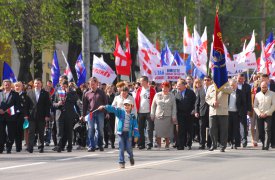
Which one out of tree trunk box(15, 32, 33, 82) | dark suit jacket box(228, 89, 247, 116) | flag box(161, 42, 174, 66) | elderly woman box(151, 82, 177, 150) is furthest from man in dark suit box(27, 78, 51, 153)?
tree trunk box(15, 32, 33, 82)

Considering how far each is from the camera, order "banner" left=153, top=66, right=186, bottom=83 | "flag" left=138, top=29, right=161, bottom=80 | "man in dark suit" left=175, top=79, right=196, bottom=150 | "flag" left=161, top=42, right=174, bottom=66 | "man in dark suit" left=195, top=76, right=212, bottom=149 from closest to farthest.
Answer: "man in dark suit" left=195, top=76, right=212, bottom=149 → "man in dark suit" left=175, top=79, right=196, bottom=150 → "banner" left=153, top=66, right=186, bottom=83 → "flag" left=138, top=29, right=161, bottom=80 → "flag" left=161, top=42, right=174, bottom=66

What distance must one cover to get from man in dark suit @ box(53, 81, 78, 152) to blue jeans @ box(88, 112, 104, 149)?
21.6 inches

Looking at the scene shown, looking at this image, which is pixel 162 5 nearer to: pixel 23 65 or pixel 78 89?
pixel 23 65

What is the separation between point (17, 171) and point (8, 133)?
5.72 m

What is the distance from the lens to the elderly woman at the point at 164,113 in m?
23.7

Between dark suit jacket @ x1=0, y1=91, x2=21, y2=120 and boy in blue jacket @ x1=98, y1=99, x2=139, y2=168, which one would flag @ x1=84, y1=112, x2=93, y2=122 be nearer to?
dark suit jacket @ x1=0, y1=91, x2=21, y2=120

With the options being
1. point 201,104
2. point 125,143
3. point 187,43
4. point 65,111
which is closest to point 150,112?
point 201,104

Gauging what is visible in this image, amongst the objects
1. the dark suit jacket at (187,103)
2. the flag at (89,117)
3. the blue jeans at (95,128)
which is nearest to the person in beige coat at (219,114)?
the dark suit jacket at (187,103)

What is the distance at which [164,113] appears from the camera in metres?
23.8

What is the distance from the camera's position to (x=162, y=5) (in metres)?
45.2

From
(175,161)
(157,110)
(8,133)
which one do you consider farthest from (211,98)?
(8,133)

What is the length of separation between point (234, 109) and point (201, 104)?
84 cm

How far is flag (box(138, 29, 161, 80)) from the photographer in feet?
101

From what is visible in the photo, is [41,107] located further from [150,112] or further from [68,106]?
[150,112]
